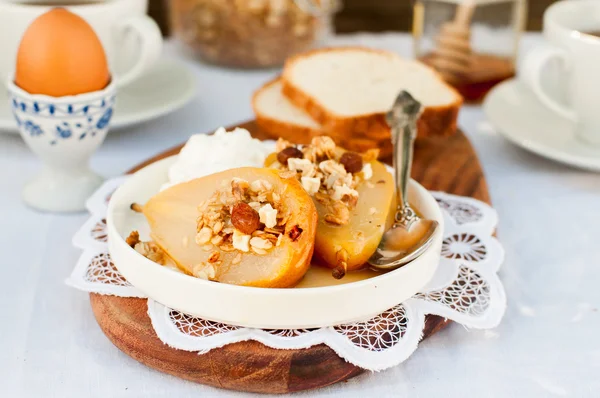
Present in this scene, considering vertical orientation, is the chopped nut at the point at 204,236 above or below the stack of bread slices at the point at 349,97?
above

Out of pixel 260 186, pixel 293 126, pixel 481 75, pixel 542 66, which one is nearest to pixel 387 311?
pixel 260 186

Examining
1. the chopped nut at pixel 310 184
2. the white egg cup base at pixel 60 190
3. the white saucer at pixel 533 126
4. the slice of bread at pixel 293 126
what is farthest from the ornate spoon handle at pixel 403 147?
the white egg cup base at pixel 60 190

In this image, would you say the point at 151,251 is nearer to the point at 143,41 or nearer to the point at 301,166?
the point at 301,166

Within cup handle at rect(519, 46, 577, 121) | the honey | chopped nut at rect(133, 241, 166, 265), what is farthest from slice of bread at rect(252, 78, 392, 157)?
chopped nut at rect(133, 241, 166, 265)

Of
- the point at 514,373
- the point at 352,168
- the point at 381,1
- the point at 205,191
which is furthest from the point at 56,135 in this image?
the point at 381,1

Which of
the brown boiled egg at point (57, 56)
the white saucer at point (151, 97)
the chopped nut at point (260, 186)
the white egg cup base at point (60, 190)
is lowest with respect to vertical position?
the white egg cup base at point (60, 190)

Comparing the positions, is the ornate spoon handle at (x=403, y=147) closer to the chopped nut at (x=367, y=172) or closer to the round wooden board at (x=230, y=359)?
the chopped nut at (x=367, y=172)
